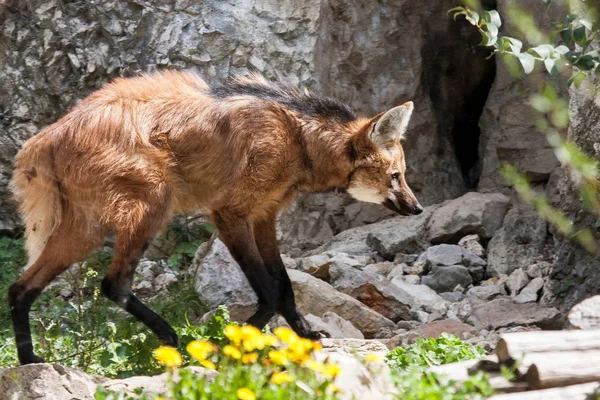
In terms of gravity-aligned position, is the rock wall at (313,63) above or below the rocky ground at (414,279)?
above

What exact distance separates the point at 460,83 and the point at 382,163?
11.2ft

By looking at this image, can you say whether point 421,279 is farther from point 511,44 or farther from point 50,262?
point 511,44

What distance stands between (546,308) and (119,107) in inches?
118

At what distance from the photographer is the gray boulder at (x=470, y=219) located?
22.3 feet

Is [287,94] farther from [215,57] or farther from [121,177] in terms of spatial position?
[215,57]

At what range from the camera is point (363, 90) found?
7.36m

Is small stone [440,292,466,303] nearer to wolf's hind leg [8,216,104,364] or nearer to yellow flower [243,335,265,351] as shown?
wolf's hind leg [8,216,104,364]

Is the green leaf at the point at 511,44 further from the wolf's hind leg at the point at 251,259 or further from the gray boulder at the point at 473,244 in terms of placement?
the gray boulder at the point at 473,244

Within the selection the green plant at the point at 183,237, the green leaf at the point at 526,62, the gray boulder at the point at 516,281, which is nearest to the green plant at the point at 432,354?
the green leaf at the point at 526,62

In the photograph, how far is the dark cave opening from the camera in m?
7.64

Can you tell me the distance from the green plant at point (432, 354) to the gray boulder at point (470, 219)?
10.6 ft

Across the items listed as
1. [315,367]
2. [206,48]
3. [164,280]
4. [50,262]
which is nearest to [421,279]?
[164,280]

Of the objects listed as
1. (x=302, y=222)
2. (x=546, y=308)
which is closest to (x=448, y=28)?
(x=302, y=222)

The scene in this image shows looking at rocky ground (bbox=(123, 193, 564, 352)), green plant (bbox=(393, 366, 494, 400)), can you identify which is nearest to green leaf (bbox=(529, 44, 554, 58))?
green plant (bbox=(393, 366, 494, 400))
